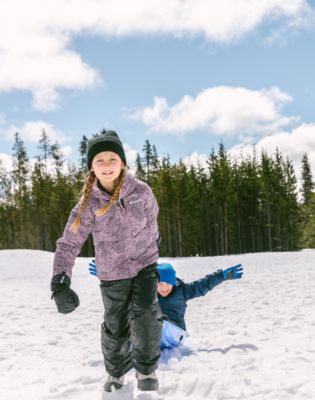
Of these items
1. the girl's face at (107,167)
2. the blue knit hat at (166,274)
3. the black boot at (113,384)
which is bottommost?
the black boot at (113,384)

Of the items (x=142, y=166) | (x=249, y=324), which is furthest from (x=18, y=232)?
(x=249, y=324)

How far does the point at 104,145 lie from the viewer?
343cm

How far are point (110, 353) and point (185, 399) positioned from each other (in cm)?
69

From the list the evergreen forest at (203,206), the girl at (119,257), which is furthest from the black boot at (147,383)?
the evergreen forest at (203,206)

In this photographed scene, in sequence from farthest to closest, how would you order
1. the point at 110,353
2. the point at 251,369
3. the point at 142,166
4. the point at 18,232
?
1. the point at 142,166
2. the point at 18,232
3. the point at 251,369
4. the point at 110,353

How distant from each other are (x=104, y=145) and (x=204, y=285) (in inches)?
94.8

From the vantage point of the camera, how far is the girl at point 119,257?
3322 millimetres

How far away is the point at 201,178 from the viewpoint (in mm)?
52875

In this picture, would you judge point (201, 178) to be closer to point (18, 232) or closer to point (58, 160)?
point (58, 160)

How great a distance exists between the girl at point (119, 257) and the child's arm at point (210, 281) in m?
1.69

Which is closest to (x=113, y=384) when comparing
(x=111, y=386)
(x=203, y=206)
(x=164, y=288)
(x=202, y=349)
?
(x=111, y=386)

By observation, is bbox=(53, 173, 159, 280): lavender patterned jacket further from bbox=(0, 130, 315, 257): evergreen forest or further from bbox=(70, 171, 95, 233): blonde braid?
bbox=(0, 130, 315, 257): evergreen forest

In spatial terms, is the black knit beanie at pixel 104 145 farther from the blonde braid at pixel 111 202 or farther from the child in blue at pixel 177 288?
the child in blue at pixel 177 288

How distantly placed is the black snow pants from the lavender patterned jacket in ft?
0.34
